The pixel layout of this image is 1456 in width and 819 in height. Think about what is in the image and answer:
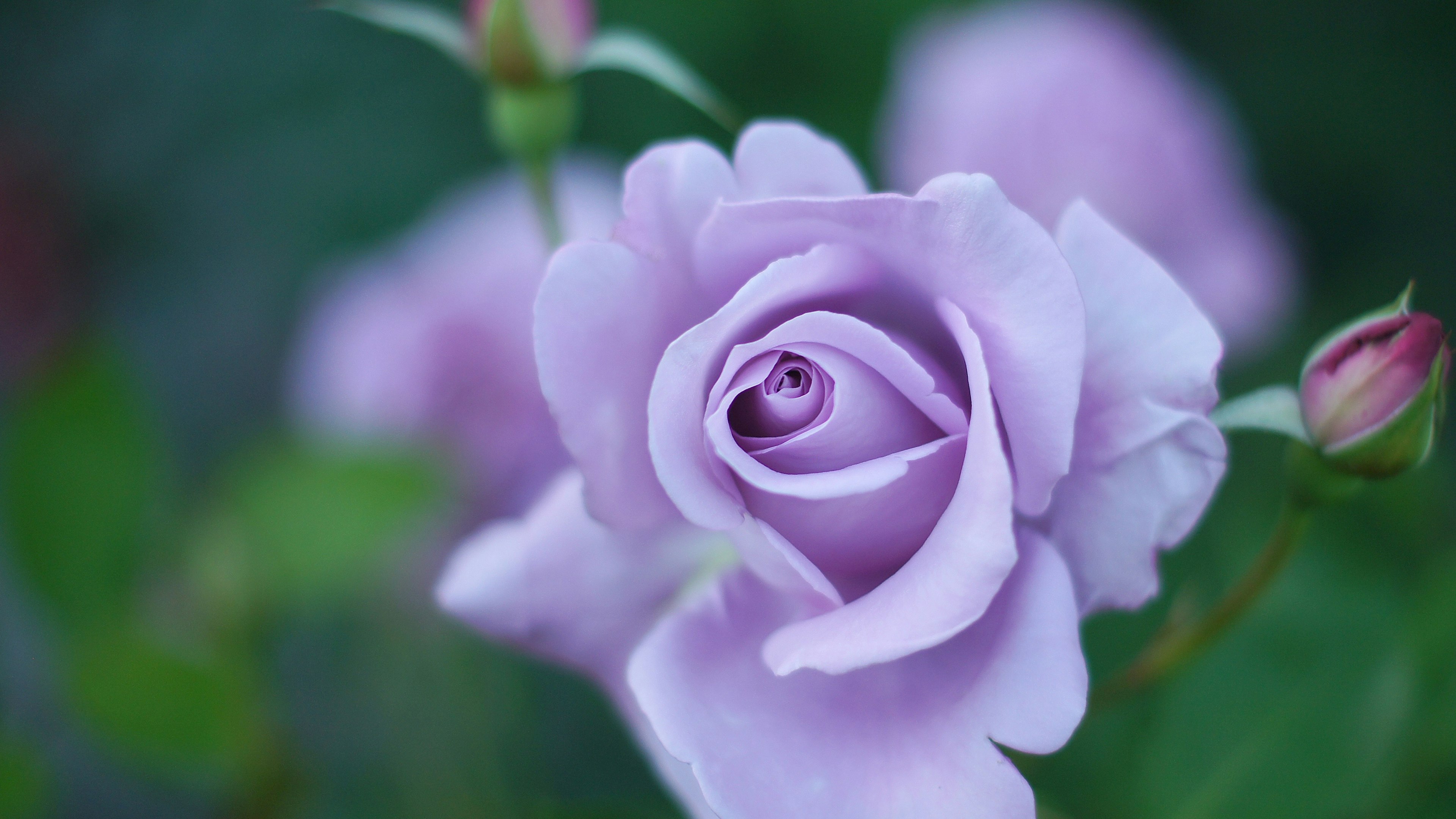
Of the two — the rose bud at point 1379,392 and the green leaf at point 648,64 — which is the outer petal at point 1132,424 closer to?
the rose bud at point 1379,392

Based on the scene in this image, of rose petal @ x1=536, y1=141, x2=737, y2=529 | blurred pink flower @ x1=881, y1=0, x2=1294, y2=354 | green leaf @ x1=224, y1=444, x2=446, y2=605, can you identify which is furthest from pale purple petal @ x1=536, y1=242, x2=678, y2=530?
blurred pink flower @ x1=881, y1=0, x2=1294, y2=354

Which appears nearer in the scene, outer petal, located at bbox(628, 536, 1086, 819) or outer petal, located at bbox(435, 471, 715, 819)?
outer petal, located at bbox(628, 536, 1086, 819)

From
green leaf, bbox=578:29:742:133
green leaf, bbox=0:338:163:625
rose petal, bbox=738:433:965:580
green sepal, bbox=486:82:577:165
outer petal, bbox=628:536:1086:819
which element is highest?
green leaf, bbox=578:29:742:133

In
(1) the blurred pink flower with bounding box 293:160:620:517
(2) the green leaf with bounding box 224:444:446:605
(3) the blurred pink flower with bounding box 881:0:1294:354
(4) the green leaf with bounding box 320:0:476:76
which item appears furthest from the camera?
(3) the blurred pink flower with bounding box 881:0:1294:354

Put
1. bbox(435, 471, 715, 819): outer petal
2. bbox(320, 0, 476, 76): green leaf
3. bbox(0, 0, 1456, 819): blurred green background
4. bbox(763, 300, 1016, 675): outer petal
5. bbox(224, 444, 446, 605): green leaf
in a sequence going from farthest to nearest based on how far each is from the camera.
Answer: bbox(224, 444, 446, 605): green leaf, bbox(0, 0, 1456, 819): blurred green background, bbox(320, 0, 476, 76): green leaf, bbox(435, 471, 715, 819): outer petal, bbox(763, 300, 1016, 675): outer petal

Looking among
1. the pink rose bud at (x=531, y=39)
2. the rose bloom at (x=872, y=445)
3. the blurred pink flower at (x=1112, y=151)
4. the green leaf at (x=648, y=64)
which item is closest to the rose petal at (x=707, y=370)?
the rose bloom at (x=872, y=445)

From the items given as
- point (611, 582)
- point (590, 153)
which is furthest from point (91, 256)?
point (611, 582)

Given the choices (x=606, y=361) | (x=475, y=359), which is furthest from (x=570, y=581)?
(x=475, y=359)

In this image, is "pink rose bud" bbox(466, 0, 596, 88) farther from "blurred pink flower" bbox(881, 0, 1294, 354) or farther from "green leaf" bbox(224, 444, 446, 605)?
"blurred pink flower" bbox(881, 0, 1294, 354)

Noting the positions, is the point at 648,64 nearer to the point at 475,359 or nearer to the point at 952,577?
the point at 952,577
